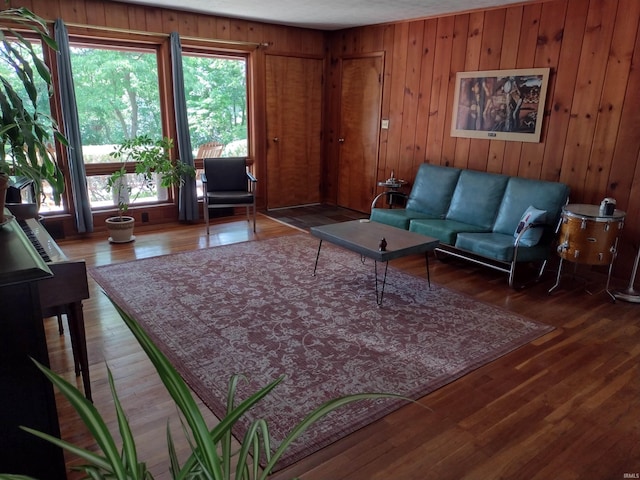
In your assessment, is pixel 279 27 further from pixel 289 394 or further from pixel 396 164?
pixel 289 394

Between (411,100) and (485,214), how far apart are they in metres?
1.80

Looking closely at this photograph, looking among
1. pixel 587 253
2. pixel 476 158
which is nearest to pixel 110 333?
pixel 587 253

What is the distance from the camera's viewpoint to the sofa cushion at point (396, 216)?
14.6 feet

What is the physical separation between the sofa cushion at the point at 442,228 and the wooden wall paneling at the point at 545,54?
807mm

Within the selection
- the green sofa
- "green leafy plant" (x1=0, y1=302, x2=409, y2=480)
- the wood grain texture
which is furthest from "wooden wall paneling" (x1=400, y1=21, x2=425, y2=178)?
"green leafy plant" (x1=0, y1=302, x2=409, y2=480)

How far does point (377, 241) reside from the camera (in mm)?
3502

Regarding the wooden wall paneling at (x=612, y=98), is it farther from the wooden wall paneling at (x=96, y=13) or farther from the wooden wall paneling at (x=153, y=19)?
the wooden wall paneling at (x=96, y=13)

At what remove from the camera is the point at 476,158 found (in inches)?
188

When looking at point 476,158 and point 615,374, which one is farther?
point 476,158

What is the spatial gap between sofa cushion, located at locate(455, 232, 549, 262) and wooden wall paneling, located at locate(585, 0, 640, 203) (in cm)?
73

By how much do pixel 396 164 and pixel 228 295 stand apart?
3091 millimetres

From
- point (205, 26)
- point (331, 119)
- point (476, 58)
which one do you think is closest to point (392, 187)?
point (476, 58)

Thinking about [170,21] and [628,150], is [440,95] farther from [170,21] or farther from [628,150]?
[170,21]

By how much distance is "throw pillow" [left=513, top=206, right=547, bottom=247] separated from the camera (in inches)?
146
